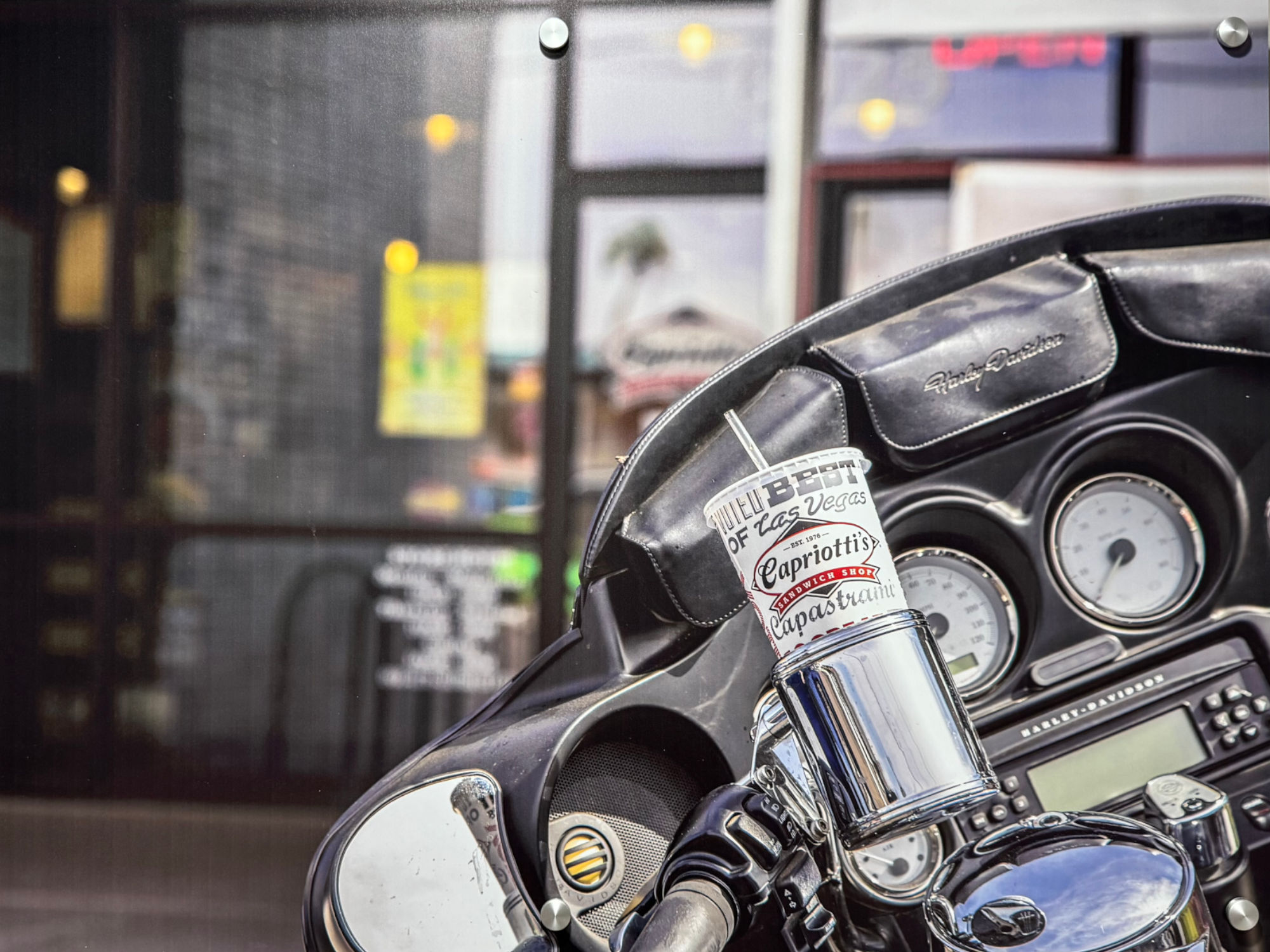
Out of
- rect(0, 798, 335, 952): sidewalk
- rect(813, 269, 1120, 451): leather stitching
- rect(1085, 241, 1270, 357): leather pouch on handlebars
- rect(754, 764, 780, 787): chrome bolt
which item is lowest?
rect(0, 798, 335, 952): sidewalk

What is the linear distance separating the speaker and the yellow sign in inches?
14.0

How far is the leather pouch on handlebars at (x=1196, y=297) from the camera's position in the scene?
754 mm

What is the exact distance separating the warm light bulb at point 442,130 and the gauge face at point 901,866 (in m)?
0.67

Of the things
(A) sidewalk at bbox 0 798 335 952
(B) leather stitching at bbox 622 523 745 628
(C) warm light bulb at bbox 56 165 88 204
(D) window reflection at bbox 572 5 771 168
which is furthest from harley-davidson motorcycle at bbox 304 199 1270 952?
(C) warm light bulb at bbox 56 165 88 204

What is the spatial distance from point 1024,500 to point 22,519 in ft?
2.86

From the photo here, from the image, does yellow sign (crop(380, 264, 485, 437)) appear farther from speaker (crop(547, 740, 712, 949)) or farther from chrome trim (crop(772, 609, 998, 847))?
chrome trim (crop(772, 609, 998, 847))

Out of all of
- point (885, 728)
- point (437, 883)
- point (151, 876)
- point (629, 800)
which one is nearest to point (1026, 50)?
point (885, 728)

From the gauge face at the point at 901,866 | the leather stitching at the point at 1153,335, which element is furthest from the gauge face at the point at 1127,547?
the gauge face at the point at 901,866

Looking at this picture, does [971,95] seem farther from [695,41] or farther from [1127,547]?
[1127,547]

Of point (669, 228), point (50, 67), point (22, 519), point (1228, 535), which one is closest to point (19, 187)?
point (50, 67)

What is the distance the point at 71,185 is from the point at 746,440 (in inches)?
25.0

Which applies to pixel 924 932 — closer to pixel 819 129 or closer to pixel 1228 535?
Result: pixel 1228 535

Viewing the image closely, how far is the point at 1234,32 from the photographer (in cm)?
79

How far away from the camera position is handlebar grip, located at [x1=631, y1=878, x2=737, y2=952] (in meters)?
0.58
